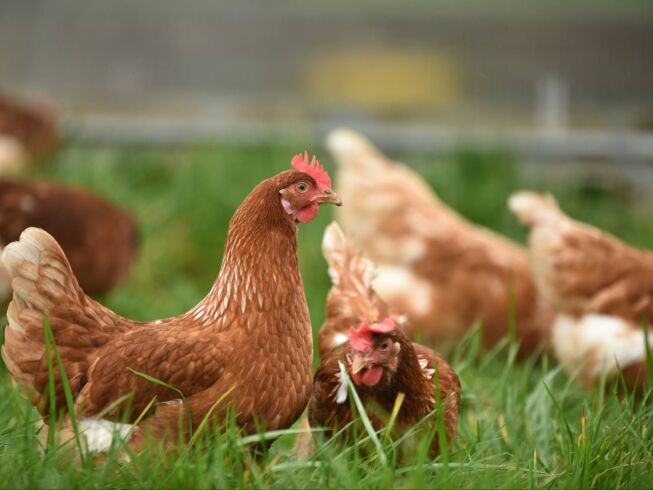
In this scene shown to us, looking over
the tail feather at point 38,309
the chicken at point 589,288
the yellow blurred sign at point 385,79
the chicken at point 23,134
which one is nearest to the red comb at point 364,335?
the tail feather at point 38,309

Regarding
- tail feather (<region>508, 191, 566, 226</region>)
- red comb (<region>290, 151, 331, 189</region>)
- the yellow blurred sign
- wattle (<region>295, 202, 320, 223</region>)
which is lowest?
tail feather (<region>508, 191, 566, 226</region>)

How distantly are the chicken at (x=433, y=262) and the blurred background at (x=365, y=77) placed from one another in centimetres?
199

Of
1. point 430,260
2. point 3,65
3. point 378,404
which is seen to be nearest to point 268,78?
point 3,65

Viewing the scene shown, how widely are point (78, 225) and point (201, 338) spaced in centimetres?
220

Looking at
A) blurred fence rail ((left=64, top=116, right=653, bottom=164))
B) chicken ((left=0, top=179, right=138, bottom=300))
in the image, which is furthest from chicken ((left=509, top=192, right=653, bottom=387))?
blurred fence rail ((left=64, top=116, right=653, bottom=164))

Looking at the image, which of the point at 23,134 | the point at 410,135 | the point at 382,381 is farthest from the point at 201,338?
the point at 410,135

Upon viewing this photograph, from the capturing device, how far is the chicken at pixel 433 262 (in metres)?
4.37

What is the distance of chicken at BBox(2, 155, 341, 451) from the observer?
2.17 m

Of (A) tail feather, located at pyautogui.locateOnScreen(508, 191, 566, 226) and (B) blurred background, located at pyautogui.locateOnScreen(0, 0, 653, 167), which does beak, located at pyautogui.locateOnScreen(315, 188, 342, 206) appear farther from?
(B) blurred background, located at pyautogui.locateOnScreen(0, 0, 653, 167)

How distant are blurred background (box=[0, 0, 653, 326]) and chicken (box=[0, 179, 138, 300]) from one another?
7.70 feet

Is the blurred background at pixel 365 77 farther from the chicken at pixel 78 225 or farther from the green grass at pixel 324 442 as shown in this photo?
the chicken at pixel 78 225

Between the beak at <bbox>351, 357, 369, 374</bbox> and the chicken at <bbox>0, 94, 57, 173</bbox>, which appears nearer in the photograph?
the beak at <bbox>351, 357, 369, 374</bbox>

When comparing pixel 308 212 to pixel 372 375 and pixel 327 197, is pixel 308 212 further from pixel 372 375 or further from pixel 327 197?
pixel 372 375

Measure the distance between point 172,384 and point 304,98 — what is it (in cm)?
571
